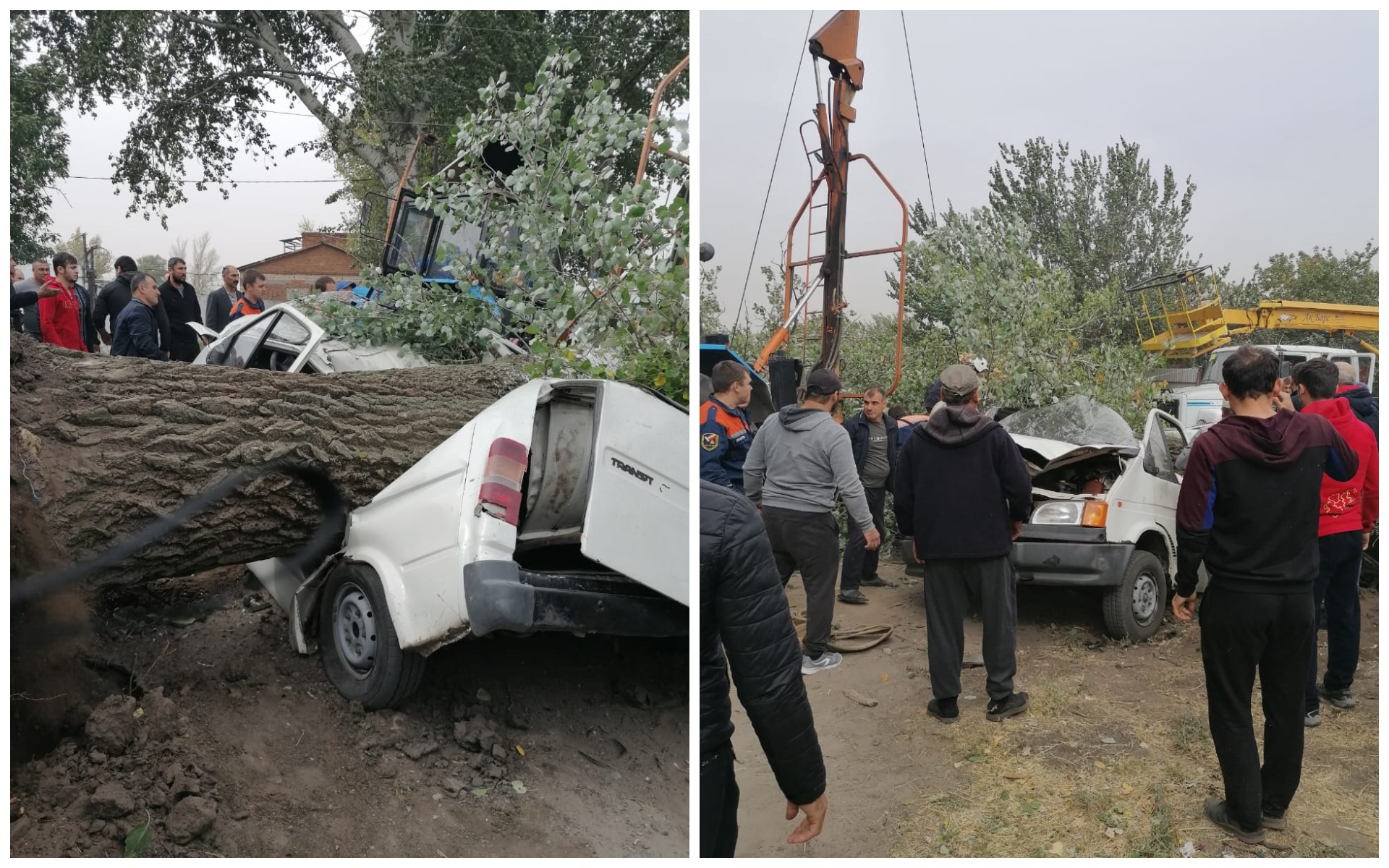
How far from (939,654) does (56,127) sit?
6.12 m

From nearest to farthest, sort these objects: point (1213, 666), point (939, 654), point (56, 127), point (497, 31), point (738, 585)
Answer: point (738, 585) < point (1213, 666) < point (939, 654) < point (56, 127) < point (497, 31)

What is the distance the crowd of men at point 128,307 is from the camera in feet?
20.8

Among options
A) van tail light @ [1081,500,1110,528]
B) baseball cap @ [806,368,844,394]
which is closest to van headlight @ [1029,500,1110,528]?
van tail light @ [1081,500,1110,528]

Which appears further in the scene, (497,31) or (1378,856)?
(497,31)

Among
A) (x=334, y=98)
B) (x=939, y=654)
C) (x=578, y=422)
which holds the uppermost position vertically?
(x=334, y=98)

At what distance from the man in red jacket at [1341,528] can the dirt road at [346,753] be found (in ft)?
8.78

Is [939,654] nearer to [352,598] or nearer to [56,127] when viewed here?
[352,598]

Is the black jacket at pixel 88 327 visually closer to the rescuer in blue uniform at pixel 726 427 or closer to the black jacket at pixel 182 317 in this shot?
the black jacket at pixel 182 317

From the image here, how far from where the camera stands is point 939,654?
160 inches

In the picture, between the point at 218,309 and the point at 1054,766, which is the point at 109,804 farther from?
the point at 218,309

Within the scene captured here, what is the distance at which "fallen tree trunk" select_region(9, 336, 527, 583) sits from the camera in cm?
300

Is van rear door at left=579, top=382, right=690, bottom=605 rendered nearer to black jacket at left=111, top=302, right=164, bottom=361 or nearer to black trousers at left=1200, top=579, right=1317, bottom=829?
black trousers at left=1200, top=579, right=1317, bottom=829

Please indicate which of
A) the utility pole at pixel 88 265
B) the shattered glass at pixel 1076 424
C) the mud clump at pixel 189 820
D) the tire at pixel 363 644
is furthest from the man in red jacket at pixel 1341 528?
the utility pole at pixel 88 265

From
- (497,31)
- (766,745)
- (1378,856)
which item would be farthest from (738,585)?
(497,31)
